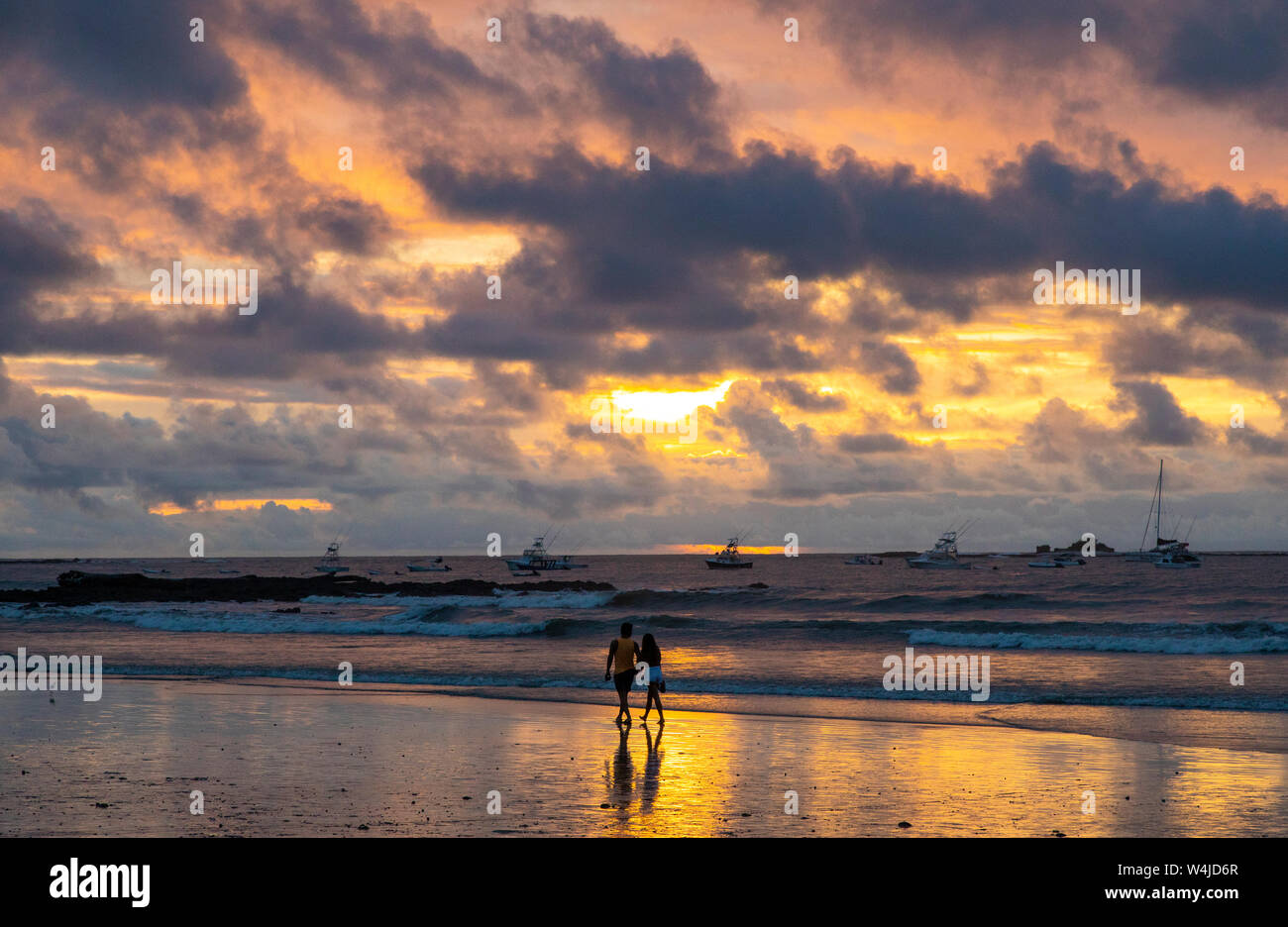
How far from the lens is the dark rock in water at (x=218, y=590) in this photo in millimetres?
81688

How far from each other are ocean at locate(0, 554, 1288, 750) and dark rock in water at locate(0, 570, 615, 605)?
5.67 m

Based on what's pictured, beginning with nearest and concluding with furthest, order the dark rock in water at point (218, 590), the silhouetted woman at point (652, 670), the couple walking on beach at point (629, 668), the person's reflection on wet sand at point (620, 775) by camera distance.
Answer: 1. the person's reflection on wet sand at point (620, 775)
2. the couple walking on beach at point (629, 668)
3. the silhouetted woman at point (652, 670)
4. the dark rock in water at point (218, 590)

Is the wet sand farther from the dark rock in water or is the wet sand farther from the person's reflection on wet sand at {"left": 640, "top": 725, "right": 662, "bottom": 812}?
the dark rock in water

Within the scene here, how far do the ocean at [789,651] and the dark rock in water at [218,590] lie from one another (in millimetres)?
5669

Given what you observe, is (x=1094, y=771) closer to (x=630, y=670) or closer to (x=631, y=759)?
(x=631, y=759)

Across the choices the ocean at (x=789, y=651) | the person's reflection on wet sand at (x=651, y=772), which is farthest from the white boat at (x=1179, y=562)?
the person's reflection on wet sand at (x=651, y=772)

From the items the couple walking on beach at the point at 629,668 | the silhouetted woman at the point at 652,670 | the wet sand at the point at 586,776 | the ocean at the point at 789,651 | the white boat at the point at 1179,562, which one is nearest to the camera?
the wet sand at the point at 586,776

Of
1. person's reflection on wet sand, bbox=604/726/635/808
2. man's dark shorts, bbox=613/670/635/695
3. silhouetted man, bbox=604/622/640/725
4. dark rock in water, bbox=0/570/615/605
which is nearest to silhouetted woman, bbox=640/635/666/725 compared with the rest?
silhouetted man, bbox=604/622/640/725

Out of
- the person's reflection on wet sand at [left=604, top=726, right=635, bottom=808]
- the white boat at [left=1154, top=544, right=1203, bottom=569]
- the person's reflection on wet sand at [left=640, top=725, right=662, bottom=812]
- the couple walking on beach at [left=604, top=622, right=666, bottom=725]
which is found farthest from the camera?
the white boat at [left=1154, top=544, right=1203, bottom=569]

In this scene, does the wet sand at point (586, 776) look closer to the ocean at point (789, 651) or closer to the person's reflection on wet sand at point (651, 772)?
the person's reflection on wet sand at point (651, 772)

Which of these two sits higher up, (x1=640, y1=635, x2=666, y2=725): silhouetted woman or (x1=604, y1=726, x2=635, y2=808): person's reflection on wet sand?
(x1=640, y1=635, x2=666, y2=725): silhouetted woman

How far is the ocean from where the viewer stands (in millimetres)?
26594
